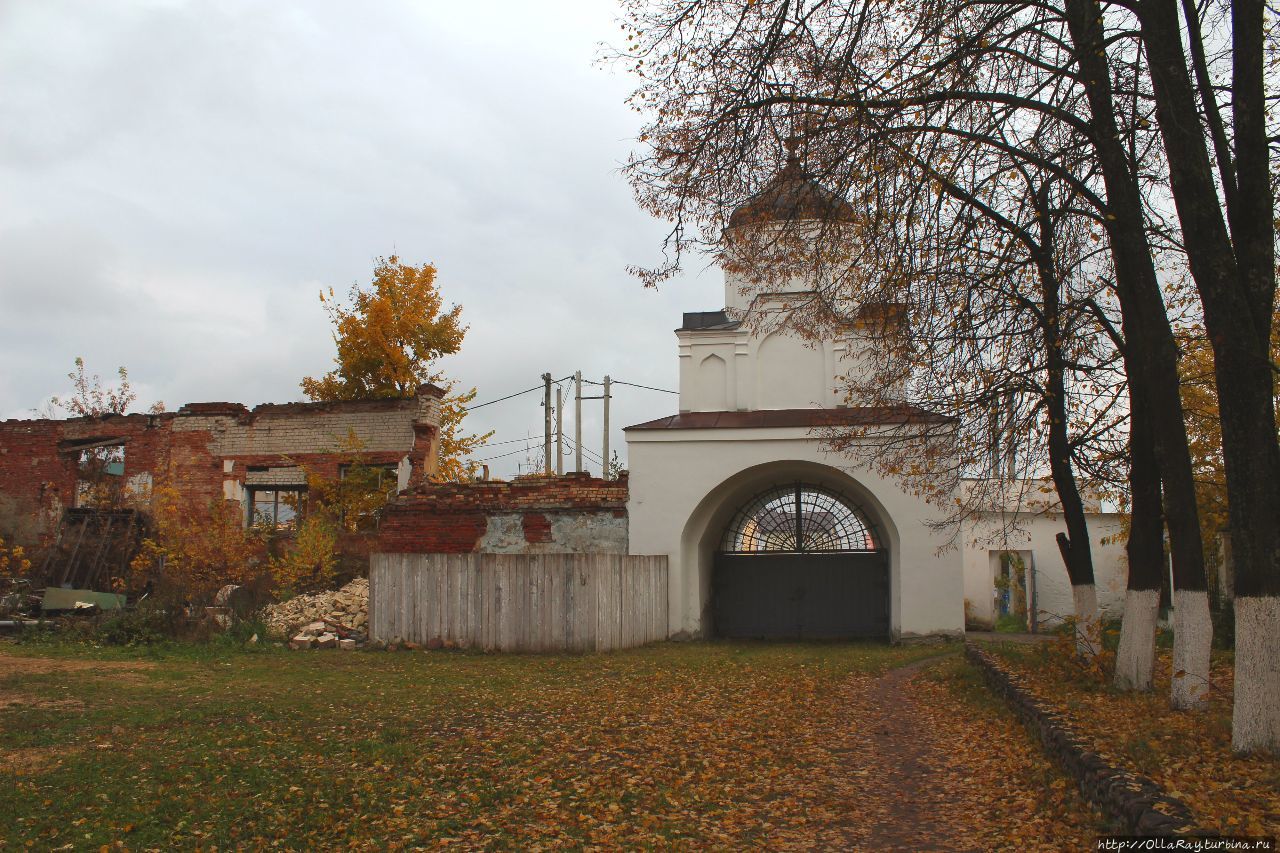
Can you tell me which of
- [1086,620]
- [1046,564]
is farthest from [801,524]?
[1086,620]

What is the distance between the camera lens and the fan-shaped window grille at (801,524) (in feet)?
72.8

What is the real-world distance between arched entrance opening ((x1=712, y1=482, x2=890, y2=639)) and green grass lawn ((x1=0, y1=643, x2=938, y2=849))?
307 inches

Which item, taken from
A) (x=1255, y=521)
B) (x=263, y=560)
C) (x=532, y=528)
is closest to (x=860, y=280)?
(x=1255, y=521)

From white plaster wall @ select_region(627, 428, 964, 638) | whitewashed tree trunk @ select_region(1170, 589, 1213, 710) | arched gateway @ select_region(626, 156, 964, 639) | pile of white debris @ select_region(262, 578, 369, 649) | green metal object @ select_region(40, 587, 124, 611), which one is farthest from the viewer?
arched gateway @ select_region(626, 156, 964, 639)

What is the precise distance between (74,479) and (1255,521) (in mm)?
28111

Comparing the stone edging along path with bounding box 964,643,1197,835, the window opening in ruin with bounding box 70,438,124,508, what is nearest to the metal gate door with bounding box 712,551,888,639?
the stone edging along path with bounding box 964,643,1197,835

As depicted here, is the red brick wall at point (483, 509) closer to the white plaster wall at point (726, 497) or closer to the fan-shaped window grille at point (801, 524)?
the white plaster wall at point (726, 497)

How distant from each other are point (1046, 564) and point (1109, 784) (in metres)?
22.8

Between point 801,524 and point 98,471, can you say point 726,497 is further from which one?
point 98,471

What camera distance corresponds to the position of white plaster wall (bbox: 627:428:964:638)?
19828 millimetres

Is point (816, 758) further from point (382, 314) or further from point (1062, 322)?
point (382, 314)

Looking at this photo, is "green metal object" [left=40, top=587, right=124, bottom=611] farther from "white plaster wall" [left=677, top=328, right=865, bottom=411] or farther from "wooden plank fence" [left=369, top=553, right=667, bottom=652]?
"white plaster wall" [left=677, top=328, right=865, bottom=411]

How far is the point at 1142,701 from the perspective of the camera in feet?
29.6

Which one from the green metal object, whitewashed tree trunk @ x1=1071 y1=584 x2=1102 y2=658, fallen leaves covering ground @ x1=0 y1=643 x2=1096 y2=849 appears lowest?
fallen leaves covering ground @ x1=0 y1=643 x2=1096 y2=849
